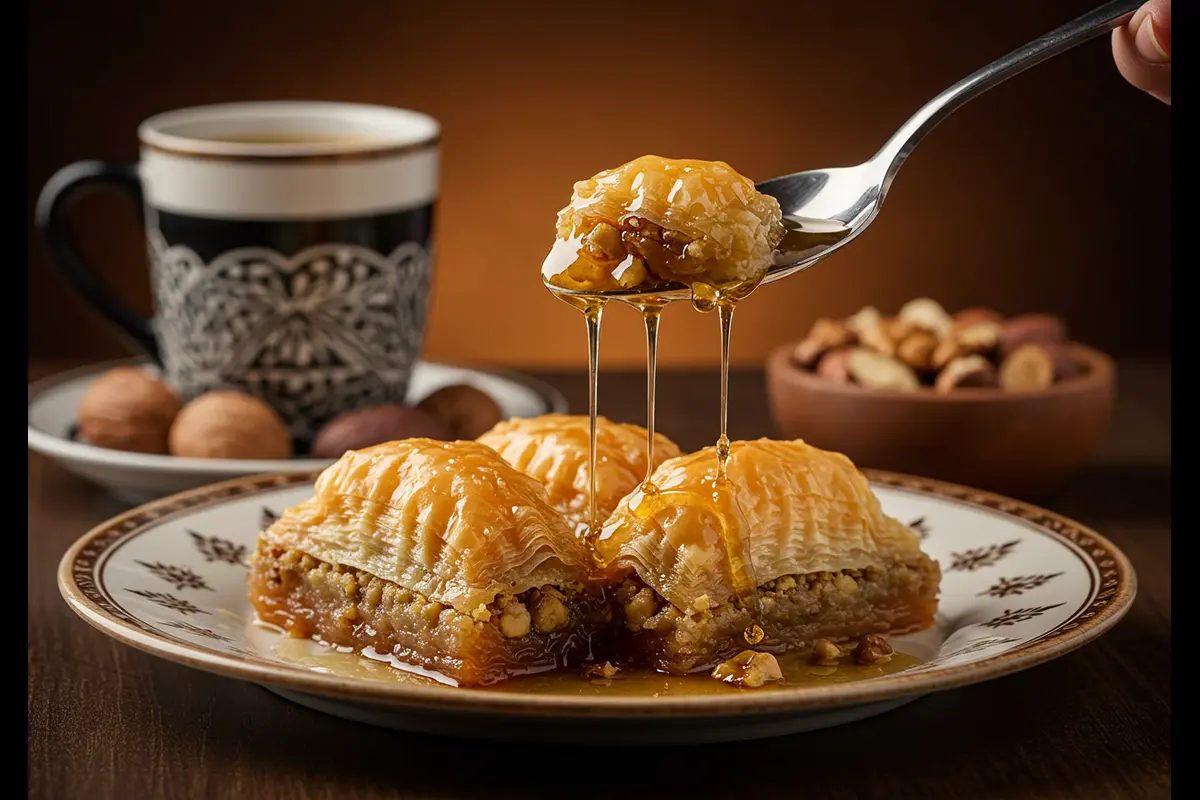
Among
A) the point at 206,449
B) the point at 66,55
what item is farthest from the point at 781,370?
the point at 66,55

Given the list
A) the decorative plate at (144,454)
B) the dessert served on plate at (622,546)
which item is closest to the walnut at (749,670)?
the dessert served on plate at (622,546)

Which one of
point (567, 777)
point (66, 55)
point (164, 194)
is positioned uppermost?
point (66, 55)

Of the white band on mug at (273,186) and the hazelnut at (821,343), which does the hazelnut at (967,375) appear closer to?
the hazelnut at (821,343)

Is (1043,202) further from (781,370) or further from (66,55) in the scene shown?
(66,55)

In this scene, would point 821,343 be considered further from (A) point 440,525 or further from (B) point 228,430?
(A) point 440,525

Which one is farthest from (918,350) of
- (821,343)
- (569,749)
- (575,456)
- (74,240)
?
(74,240)

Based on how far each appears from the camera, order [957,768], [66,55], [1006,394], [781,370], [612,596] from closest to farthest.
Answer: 1. [957,768]
2. [612,596]
3. [1006,394]
4. [781,370]
5. [66,55]
